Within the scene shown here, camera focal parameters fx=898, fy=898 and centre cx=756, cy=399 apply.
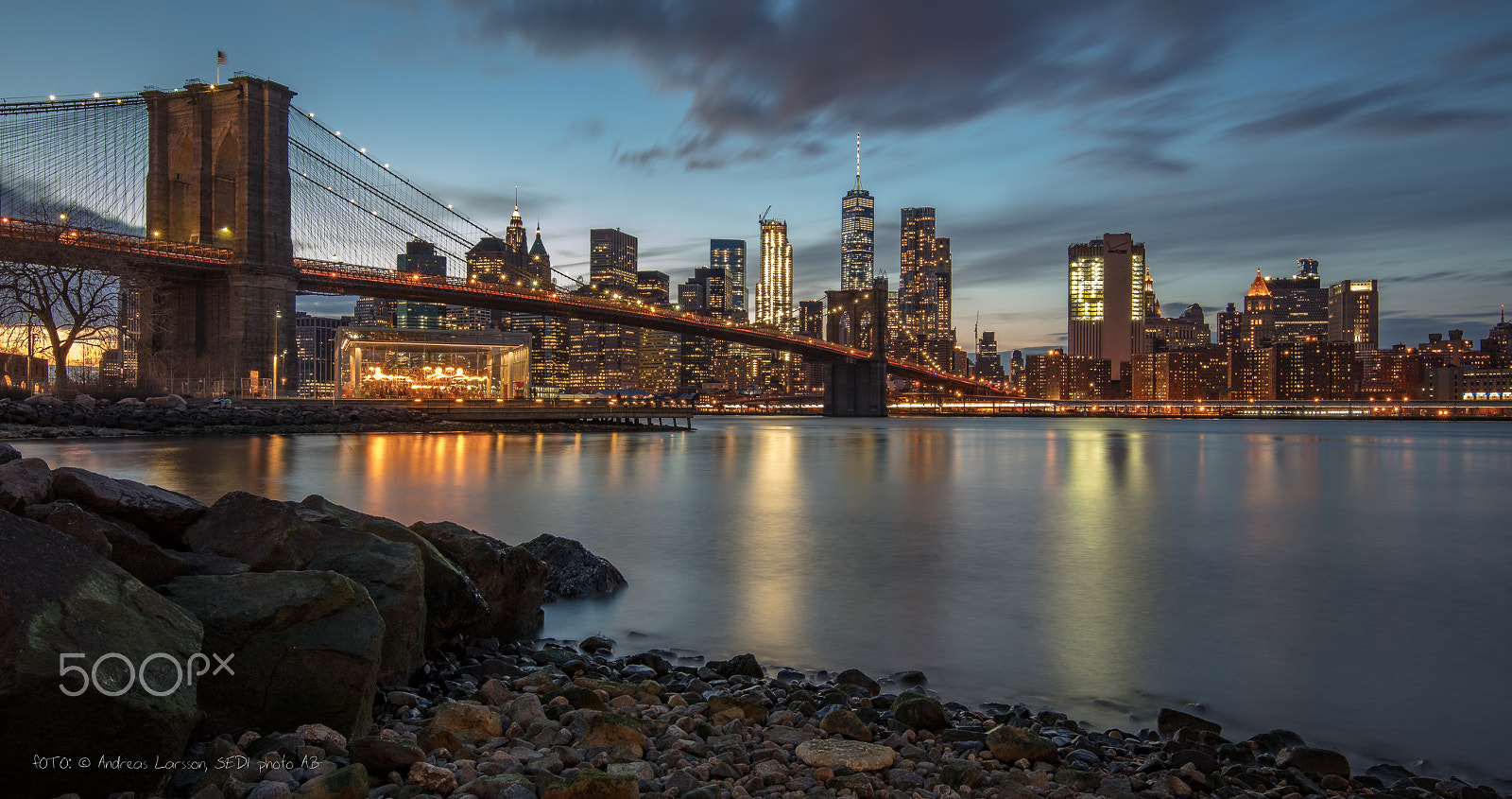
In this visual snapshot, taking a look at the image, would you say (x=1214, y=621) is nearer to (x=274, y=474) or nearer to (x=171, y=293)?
(x=274, y=474)

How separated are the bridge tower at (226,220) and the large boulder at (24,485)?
38.1m

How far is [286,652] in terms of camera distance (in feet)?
13.0

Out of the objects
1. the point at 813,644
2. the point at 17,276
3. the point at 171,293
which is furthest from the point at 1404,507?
the point at 171,293

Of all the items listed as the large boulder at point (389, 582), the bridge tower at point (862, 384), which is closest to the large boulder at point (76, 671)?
the large boulder at point (389, 582)

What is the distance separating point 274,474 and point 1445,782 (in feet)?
64.4

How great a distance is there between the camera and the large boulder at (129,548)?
4.10 metres

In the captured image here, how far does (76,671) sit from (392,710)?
1649 millimetres

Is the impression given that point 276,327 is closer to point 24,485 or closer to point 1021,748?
point 24,485

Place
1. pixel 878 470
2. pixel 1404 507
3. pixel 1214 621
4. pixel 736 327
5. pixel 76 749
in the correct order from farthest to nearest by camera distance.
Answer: pixel 736 327
pixel 878 470
pixel 1404 507
pixel 1214 621
pixel 76 749

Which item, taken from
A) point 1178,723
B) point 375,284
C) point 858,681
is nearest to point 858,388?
point 375,284

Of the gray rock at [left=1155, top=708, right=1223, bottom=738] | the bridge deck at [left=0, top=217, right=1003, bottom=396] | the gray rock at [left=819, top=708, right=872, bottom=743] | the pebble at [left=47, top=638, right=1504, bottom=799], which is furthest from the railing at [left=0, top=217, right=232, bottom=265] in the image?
the gray rock at [left=1155, top=708, right=1223, bottom=738]

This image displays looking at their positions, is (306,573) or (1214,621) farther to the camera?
(1214,621)

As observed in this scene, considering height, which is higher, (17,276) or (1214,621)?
(17,276)

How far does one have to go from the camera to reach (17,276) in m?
30.1
